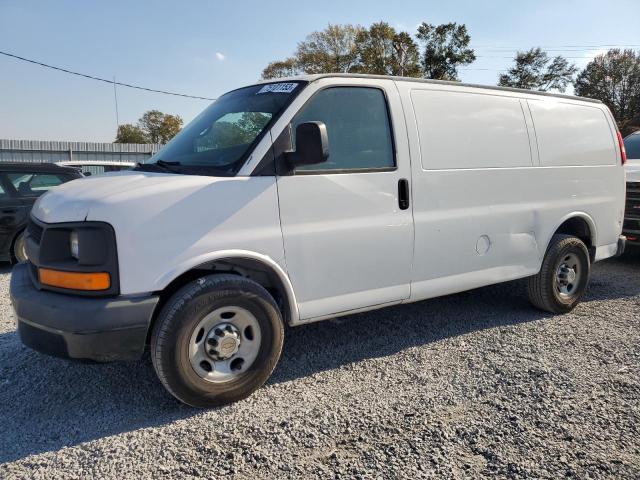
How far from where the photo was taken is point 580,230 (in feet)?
17.3

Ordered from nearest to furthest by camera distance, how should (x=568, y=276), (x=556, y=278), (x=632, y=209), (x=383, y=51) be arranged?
(x=556, y=278)
(x=568, y=276)
(x=632, y=209)
(x=383, y=51)

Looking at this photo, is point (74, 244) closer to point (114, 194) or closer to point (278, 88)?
point (114, 194)

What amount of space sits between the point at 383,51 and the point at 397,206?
1890 inches

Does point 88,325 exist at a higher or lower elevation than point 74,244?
lower

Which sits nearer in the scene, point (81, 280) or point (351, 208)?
point (81, 280)

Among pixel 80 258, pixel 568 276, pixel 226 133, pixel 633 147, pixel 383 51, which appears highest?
pixel 383 51

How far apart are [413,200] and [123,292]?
7.05 ft

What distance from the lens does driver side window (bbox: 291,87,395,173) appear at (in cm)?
348

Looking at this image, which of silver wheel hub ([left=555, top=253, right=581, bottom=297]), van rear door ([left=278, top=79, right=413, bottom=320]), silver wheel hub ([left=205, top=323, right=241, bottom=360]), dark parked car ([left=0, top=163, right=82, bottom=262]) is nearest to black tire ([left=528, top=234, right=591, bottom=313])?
silver wheel hub ([left=555, top=253, right=581, bottom=297])

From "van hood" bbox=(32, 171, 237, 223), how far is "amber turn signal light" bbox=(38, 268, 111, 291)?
31cm

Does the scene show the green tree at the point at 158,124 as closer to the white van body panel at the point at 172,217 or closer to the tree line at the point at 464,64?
the tree line at the point at 464,64

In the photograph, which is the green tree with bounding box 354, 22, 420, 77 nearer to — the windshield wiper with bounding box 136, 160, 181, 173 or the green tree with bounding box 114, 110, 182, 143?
the green tree with bounding box 114, 110, 182, 143

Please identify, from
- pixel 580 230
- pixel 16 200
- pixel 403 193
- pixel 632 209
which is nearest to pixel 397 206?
pixel 403 193

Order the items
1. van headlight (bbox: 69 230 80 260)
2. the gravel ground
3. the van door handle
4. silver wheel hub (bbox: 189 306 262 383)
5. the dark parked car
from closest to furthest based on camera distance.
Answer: the gravel ground → van headlight (bbox: 69 230 80 260) → silver wheel hub (bbox: 189 306 262 383) → the van door handle → the dark parked car
